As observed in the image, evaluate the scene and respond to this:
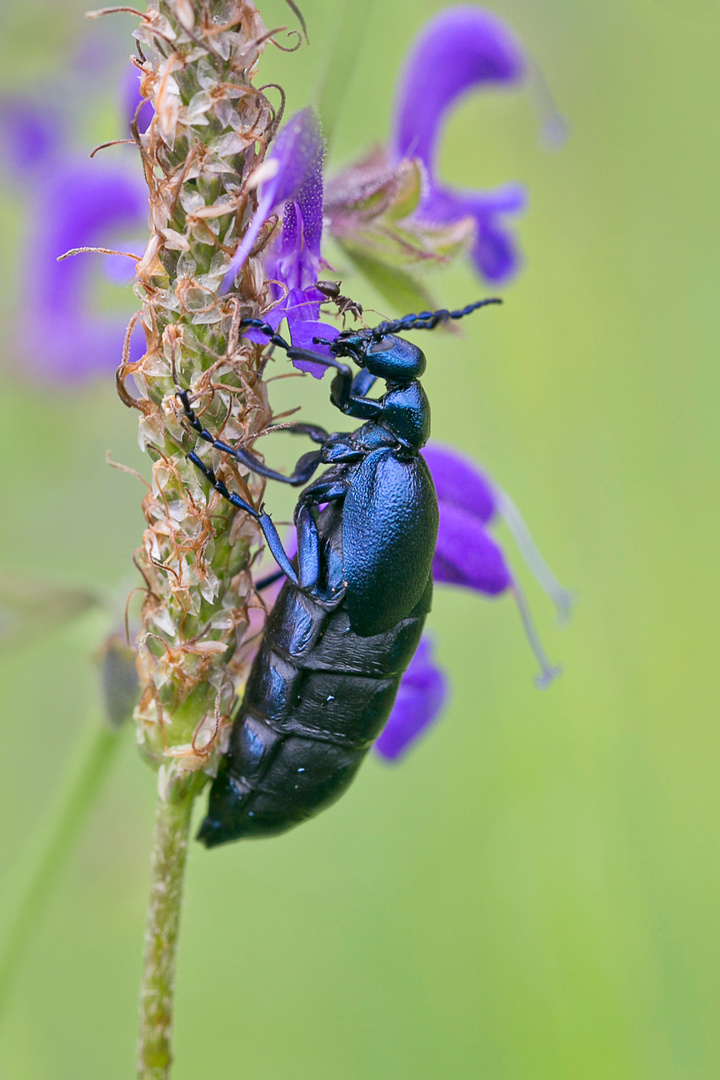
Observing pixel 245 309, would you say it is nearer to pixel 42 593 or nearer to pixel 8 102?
pixel 42 593

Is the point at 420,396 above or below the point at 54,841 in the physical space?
above

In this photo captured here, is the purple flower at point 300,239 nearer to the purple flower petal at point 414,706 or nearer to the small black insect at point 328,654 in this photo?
the small black insect at point 328,654

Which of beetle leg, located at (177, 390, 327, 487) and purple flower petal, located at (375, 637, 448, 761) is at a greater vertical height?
beetle leg, located at (177, 390, 327, 487)

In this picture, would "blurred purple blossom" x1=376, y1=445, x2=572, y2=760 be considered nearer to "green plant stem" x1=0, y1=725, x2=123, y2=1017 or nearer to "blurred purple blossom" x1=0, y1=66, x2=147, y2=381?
"green plant stem" x1=0, y1=725, x2=123, y2=1017

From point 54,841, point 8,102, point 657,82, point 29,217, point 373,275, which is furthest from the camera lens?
point 657,82

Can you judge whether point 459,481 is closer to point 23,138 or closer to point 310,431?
point 310,431

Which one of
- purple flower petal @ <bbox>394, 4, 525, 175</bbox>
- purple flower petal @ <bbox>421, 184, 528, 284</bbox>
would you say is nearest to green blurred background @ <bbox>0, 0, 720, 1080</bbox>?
purple flower petal @ <bbox>394, 4, 525, 175</bbox>

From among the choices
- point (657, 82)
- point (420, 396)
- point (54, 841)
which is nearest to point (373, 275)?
point (420, 396)
